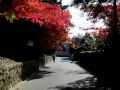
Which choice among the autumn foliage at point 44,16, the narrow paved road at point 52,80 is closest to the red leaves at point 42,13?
the autumn foliage at point 44,16

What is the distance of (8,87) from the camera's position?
1653 centimetres

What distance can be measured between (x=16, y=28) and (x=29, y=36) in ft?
9.02

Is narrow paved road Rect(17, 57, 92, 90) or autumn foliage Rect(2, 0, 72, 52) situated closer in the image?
narrow paved road Rect(17, 57, 92, 90)

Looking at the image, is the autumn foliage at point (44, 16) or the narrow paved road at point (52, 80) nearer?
the narrow paved road at point (52, 80)

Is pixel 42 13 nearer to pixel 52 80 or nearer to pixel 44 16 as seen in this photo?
pixel 44 16

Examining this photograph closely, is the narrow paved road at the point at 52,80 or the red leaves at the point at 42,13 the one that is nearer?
the narrow paved road at the point at 52,80

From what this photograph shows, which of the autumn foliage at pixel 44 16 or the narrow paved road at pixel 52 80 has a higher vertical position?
the autumn foliage at pixel 44 16

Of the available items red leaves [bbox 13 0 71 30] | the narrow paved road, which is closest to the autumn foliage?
red leaves [bbox 13 0 71 30]

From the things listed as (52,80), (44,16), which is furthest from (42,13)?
(52,80)

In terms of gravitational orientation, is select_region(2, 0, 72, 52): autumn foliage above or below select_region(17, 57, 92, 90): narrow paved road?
above

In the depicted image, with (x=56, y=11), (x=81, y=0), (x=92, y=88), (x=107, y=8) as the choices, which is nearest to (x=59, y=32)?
(x=56, y=11)

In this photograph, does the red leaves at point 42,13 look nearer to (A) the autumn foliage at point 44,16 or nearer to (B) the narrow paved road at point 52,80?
(A) the autumn foliage at point 44,16

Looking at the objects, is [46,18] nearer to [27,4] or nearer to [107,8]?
[107,8]

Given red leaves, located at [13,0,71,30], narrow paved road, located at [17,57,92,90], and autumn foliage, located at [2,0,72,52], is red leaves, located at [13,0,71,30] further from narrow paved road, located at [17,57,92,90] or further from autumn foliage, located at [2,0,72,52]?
narrow paved road, located at [17,57,92,90]
